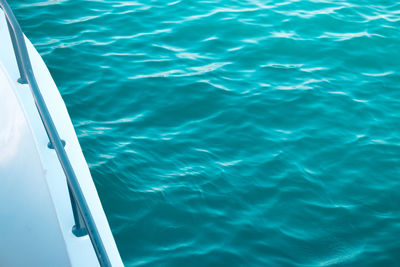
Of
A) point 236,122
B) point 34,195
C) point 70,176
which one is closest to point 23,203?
point 34,195

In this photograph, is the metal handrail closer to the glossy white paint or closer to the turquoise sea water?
the glossy white paint

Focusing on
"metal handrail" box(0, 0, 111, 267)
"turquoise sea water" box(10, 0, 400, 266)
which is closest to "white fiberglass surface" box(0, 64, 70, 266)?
"metal handrail" box(0, 0, 111, 267)

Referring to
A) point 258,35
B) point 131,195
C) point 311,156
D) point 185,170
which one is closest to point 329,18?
point 258,35

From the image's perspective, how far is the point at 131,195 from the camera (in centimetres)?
438

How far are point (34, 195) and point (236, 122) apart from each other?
2.87m

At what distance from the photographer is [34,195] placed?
2.69 meters

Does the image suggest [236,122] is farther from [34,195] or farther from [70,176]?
[70,176]

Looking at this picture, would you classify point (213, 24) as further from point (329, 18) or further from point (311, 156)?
point (311, 156)

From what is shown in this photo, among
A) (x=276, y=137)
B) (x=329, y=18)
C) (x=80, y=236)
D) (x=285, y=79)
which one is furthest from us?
(x=329, y=18)

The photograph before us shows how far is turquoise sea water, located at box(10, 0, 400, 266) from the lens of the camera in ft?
13.6

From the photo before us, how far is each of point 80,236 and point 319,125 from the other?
135 inches

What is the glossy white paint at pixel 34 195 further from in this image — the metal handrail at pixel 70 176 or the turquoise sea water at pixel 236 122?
the turquoise sea water at pixel 236 122

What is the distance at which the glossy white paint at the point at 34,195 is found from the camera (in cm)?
246

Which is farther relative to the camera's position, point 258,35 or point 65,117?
point 258,35
